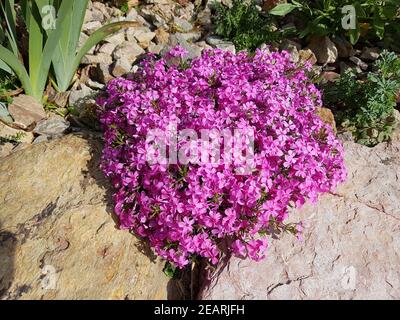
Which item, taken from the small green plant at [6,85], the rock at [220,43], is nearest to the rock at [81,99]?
the small green plant at [6,85]

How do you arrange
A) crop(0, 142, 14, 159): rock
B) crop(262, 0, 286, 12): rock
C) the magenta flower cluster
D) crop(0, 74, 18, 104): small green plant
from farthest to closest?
crop(262, 0, 286, 12): rock < crop(0, 74, 18, 104): small green plant < crop(0, 142, 14, 159): rock < the magenta flower cluster

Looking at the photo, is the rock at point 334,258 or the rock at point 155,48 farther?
the rock at point 155,48

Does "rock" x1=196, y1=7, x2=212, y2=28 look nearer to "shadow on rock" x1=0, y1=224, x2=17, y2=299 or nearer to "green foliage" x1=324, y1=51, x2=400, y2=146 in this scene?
"green foliage" x1=324, y1=51, x2=400, y2=146

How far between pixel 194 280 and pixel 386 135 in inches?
90.5

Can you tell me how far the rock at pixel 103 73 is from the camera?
4652 millimetres

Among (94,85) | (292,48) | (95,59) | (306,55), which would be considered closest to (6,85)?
(94,85)

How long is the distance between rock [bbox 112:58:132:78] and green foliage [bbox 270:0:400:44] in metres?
1.72

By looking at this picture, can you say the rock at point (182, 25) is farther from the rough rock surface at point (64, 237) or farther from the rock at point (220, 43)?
the rough rock surface at point (64, 237)

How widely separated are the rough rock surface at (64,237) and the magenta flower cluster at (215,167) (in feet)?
0.64

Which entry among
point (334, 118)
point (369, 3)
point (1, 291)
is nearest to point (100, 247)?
point (1, 291)

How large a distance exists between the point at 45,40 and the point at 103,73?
0.66 metres

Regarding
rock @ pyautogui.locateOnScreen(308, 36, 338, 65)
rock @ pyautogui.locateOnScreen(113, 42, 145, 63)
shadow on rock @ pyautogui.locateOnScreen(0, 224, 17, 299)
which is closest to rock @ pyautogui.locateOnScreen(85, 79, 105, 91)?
rock @ pyautogui.locateOnScreen(113, 42, 145, 63)

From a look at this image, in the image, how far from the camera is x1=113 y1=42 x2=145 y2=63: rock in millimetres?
4855

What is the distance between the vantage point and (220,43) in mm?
5148
